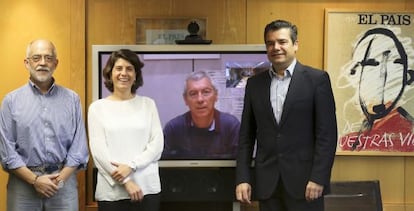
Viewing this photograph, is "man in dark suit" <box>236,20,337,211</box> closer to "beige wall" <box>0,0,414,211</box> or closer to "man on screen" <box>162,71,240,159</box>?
"man on screen" <box>162,71,240,159</box>

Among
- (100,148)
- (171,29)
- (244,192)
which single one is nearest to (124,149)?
(100,148)

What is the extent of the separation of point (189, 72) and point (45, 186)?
1.16 m

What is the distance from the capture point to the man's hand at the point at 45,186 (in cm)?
262

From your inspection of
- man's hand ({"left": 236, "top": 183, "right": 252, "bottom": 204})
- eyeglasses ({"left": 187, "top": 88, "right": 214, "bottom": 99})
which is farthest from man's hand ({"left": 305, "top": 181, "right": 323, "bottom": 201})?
eyeglasses ({"left": 187, "top": 88, "right": 214, "bottom": 99})

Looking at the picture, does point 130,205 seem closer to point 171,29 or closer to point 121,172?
point 121,172

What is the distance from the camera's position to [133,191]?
101 inches

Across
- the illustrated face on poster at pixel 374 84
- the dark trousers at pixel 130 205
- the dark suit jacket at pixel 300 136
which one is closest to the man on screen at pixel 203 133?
the dark trousers at pixel 130 205

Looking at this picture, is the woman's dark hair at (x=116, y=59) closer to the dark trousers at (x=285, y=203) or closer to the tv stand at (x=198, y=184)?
the tv stand at (x=198, y=184)

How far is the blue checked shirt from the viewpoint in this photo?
→ 2.67 meters

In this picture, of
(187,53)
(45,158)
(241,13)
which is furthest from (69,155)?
(241,13)

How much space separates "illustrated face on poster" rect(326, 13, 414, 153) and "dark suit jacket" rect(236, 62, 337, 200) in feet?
3.44

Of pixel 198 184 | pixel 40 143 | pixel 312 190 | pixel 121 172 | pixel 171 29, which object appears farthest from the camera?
pixel 171 29

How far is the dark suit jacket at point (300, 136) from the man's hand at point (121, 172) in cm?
70

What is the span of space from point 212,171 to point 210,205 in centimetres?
41
